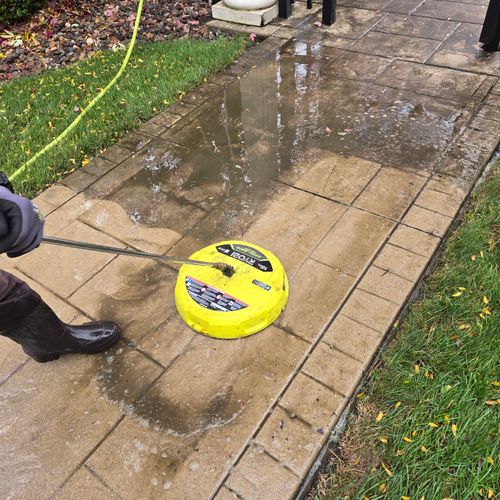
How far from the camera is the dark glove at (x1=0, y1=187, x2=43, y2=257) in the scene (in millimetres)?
1713

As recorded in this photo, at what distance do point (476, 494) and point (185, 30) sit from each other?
6.09 metres

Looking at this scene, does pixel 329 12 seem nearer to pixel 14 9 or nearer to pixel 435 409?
pixel 14 9

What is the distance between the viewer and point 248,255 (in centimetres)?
288

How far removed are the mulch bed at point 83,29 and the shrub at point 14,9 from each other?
0.10 m

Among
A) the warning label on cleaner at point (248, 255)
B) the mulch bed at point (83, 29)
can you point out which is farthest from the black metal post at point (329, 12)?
the warning label on cleaner at point (248, 255)

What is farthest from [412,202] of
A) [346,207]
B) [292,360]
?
[292,360]

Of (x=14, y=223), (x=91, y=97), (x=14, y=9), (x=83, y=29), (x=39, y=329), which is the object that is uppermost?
(x=14, y=223)

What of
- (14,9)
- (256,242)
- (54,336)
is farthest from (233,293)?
(14,9)

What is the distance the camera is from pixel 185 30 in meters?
6.28

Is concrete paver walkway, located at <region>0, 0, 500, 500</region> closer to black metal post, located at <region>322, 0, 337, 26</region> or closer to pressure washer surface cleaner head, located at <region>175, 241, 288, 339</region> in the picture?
pressure washer surface cleaner head, located at <region>175, 241, 288, 339</region>

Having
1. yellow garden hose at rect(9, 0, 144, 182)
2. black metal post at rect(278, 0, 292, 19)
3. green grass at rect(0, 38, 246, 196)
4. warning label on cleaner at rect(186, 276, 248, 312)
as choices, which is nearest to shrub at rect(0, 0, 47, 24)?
green grass at rect(0, 38, 246, 196)

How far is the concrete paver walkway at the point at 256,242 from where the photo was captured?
2207 mm

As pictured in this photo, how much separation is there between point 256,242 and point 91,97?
114 inches

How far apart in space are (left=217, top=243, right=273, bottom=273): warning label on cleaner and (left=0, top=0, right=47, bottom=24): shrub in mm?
5996
